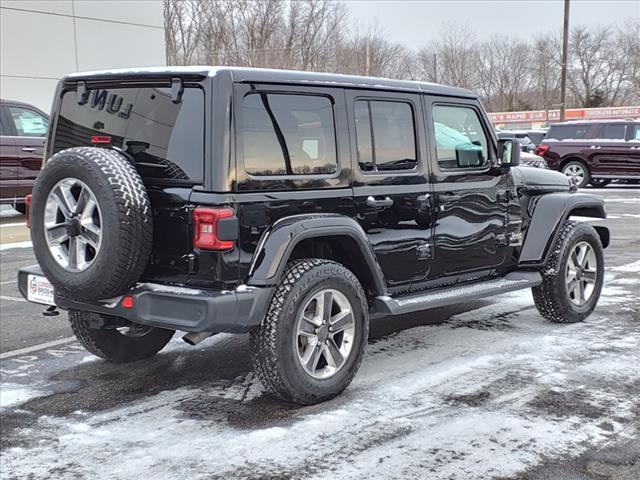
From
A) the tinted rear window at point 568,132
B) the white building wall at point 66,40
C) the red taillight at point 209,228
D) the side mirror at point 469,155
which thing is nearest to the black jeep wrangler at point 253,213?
the red taillight at point 209,228

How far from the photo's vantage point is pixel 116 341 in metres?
5.01

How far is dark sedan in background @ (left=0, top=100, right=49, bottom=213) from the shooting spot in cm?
1180

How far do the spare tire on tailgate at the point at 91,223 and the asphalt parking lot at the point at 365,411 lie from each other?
29.4 inches

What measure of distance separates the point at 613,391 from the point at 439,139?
6.44 feet

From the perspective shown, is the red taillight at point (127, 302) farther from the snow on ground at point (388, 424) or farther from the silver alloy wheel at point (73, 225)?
the snow on ground at point (388, 424)

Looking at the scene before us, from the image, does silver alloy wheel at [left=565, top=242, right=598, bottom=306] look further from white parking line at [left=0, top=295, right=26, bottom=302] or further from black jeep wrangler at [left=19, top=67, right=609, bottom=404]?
white parking line at [left=0, top=295, right=26, bottom=302]

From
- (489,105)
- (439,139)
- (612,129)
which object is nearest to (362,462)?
(439,139)

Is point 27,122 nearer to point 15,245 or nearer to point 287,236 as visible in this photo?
point 15,245

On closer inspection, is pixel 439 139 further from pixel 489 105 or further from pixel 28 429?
pixel 489 105

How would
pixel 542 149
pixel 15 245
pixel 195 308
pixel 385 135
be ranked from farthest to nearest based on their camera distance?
pixel 542 149, pixel 15 245, pixel 385 135, pixel 195 308

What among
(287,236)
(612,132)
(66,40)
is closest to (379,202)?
(287,236)

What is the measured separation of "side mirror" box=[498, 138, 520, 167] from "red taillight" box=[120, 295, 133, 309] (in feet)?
9.68

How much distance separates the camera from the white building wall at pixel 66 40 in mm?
20844

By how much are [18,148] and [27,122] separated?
0.49m
